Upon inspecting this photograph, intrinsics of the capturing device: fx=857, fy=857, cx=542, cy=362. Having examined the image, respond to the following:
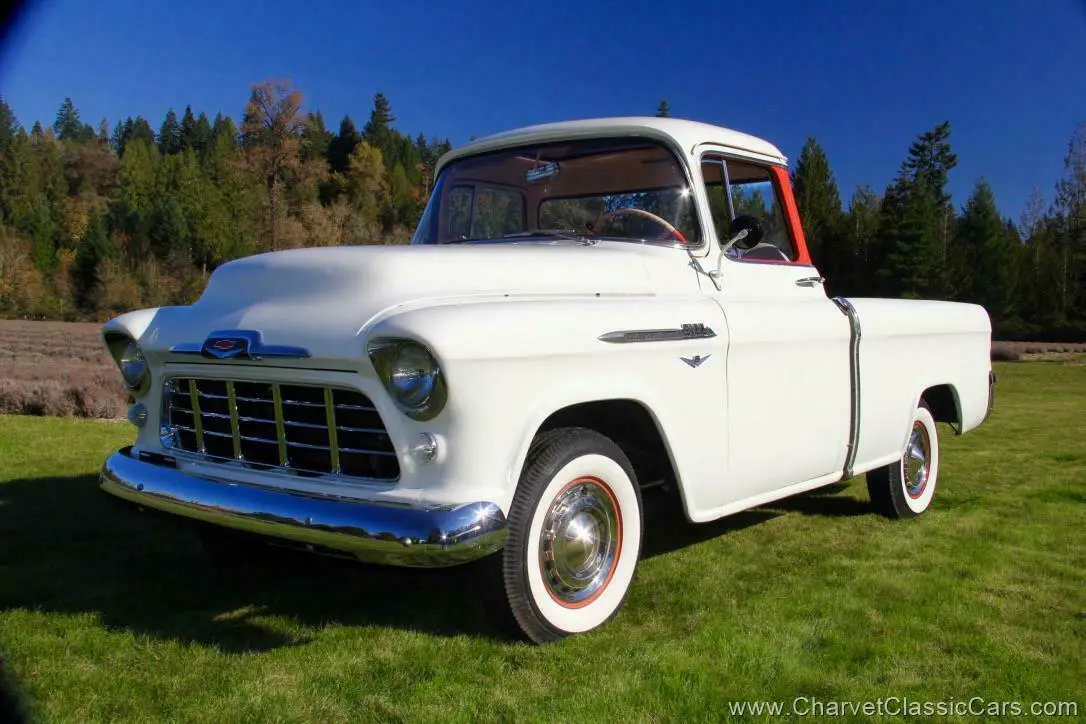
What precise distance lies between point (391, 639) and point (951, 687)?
6.13ft

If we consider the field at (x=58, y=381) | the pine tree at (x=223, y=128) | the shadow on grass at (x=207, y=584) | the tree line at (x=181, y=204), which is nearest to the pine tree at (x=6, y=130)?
the tree line at (x=181, y=204)

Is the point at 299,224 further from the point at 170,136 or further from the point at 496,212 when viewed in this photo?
the point at 170,136

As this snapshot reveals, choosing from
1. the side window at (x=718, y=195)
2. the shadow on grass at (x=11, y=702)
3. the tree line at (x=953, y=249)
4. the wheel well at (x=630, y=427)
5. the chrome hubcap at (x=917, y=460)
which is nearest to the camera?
the shadow on grass at (x=11, y=702)

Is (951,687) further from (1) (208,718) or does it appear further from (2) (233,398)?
(2) (233,398)

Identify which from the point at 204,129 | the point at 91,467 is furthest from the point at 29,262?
the point at 91,467

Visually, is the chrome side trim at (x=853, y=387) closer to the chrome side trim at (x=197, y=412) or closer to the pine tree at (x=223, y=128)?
the chrome side trim at (x=197, y=412)

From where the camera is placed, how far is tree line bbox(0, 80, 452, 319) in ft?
87.4

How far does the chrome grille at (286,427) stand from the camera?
9.40 feet

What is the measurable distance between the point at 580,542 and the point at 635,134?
80.4 inches

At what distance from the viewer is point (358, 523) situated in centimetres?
262

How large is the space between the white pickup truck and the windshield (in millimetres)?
12

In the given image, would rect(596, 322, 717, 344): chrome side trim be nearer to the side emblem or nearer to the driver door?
the side emblem

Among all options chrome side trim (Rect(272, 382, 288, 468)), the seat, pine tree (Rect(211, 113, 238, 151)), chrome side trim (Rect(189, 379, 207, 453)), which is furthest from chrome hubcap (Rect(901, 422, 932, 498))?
pine tree (Rect(211, 113, 238, 151))

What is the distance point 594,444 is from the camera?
312 centimetres
